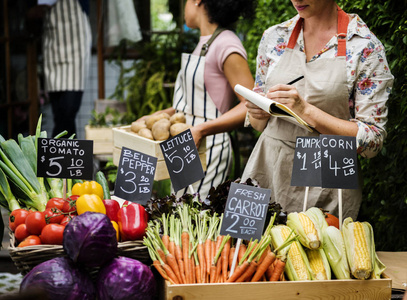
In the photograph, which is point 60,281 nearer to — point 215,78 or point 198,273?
point 198,273

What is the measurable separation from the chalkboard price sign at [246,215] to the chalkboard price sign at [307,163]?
0.29 meters

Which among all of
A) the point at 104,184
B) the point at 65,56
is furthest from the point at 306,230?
the point at 65,56

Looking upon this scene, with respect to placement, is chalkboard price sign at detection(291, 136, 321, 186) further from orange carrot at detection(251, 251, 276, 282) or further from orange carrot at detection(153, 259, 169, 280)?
orange carrot at detection(153, 259, 169, 280)

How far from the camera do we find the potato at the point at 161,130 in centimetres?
301

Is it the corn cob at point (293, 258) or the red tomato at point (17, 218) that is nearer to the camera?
the corn cob at point (293, 258)

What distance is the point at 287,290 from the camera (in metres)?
1.64

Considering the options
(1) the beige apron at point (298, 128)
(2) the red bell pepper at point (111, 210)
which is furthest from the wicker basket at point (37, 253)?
(1) the beige apron at point (298, 128)

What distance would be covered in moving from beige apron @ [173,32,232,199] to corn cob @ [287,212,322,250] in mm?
1481

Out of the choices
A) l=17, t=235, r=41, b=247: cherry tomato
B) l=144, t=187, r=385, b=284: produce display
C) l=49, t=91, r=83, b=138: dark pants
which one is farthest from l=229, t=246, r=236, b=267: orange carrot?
l=49, t=91, r=83, b=138: dark pants

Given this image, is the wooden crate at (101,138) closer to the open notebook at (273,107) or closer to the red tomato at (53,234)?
the open notebook at (273,107)

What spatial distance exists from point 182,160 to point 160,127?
0.90 m

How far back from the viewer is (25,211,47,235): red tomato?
189 cm

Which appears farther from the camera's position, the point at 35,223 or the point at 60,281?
the point at 35,223

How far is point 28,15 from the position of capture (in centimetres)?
590
